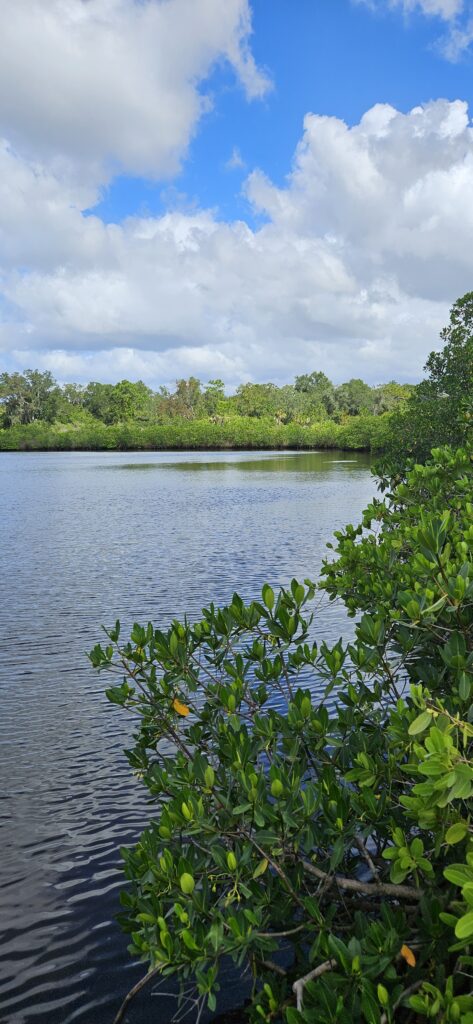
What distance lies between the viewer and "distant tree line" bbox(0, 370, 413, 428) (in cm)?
11588

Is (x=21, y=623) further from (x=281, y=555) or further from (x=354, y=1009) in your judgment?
(x=354, y=1009)

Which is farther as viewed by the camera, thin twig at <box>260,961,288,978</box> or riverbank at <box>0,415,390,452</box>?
riverbank at <box>0,415,390,452</box>

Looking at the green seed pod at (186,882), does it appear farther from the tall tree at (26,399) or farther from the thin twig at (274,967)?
the tall tree at (26,399)

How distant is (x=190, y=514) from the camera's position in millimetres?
28484

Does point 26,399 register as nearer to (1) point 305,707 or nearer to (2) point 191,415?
(2) point 191,415

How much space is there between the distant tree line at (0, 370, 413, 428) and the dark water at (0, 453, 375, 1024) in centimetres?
8663

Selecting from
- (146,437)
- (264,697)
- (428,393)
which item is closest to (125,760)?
(264,697)

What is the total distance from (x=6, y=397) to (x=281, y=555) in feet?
353

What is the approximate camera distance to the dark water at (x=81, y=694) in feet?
15.1

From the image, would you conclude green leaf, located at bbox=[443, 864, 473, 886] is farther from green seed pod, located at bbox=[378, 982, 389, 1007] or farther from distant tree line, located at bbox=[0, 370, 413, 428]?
distant tree line, located at bbox=[0, 370, 413, 428]

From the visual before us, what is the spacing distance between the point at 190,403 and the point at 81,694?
382 ft

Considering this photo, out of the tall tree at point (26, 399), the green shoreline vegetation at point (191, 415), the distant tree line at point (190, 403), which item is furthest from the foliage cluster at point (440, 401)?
the tall tree at point (26, 399)

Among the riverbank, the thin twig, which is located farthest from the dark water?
the riverbank

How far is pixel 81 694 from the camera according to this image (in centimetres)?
925
